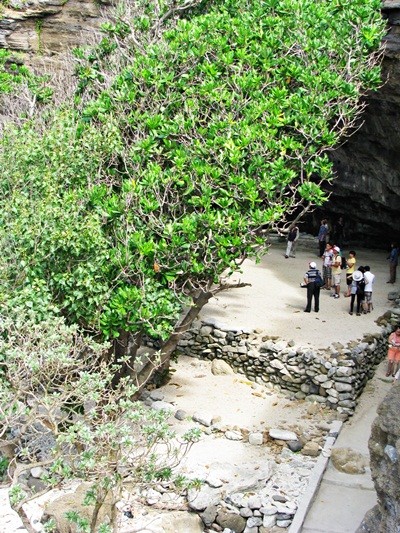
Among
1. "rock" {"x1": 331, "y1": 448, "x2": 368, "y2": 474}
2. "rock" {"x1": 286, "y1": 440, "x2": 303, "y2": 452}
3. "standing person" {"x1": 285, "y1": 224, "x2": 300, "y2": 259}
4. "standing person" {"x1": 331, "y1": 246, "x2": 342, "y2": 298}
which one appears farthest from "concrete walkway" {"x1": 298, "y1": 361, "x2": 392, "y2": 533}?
"standing person" {"x1": 285, "y1": 224, "x2": 300, "y2": 259}

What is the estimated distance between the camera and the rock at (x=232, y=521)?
51.3ft

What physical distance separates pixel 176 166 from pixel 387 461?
7.85 m

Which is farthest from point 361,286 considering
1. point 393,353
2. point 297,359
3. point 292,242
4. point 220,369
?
point 292,242

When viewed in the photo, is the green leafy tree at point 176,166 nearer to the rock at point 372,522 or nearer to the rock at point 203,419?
the rock at point 203,419

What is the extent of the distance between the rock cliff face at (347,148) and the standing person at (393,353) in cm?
767

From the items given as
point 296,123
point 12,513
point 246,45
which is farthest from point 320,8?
point 12,513

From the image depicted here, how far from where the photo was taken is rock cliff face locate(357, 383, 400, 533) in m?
11.4

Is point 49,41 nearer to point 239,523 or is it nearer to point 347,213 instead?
point 347,213

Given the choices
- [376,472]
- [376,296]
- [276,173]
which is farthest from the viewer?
[376,296]

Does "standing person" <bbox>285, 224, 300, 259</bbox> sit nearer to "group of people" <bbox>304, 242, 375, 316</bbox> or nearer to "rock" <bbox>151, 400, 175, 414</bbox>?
"group of people" <bbox>304, 242, 375, 316</bbox>

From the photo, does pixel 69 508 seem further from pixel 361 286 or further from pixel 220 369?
pixel 361 286

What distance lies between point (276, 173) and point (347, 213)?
13.9 meters

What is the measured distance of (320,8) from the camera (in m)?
19.6

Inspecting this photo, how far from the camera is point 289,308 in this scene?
77.6 ft
